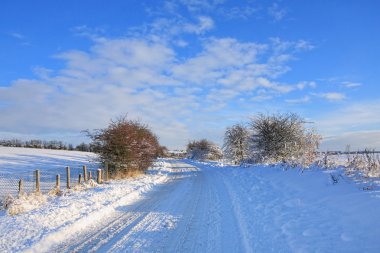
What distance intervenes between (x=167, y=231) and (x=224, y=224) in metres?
1.60

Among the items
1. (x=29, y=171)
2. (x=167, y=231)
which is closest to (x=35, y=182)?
(x=29, y=171)

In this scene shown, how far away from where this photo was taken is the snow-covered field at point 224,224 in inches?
274

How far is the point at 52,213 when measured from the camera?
1112 centimetres

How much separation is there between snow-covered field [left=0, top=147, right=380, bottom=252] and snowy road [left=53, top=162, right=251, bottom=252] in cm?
2

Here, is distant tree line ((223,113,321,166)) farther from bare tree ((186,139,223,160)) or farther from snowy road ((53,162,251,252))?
bare tree ((186,139,223,160))

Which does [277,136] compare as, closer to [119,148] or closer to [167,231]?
[119,148]

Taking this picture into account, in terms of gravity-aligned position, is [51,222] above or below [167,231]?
above

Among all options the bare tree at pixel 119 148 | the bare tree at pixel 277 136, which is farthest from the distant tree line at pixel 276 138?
the bare tree at pixel 119 148

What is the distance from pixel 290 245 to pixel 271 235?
101 cm

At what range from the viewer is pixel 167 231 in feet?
30.2

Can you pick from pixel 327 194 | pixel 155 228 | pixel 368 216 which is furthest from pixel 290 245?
pixel 155 228

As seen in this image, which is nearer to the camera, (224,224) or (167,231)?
(167,231)

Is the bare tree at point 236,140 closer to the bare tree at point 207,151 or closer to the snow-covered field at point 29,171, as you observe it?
the snow-covered field at point 29,171

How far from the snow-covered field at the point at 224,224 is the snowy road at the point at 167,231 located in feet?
0.07
